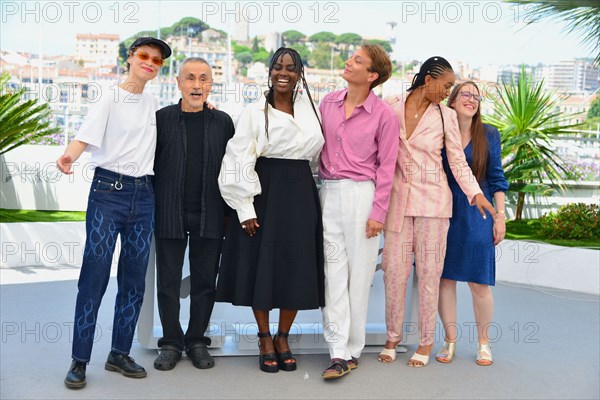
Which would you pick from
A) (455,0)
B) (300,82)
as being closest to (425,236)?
(300,82)

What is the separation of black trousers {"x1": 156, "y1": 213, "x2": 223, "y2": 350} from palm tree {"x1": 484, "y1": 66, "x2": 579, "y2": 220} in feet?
14.5

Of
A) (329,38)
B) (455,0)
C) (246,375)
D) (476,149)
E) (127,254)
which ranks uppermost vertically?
(329,38)

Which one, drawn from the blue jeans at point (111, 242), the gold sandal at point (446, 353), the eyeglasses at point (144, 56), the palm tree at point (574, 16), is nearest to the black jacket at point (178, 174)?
the blue jeans at point (111, 242)

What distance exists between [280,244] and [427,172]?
2.59 ft

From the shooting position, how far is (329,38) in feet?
233

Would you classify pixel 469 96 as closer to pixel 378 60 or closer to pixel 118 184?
pixel 378 60

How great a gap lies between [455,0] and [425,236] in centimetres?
345

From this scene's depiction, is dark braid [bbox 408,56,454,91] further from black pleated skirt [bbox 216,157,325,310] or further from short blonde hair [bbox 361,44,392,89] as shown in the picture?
black pleated skirt [bbox 216,157,325,310]

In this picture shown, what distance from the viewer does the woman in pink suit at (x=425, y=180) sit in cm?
389

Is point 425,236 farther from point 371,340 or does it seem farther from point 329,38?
point 329,38

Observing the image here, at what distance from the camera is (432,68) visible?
3.88m

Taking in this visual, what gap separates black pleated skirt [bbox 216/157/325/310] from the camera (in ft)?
12.2

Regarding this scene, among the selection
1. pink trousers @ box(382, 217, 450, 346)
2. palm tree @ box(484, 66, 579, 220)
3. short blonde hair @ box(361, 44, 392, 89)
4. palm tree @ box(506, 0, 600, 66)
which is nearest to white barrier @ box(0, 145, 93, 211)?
palm tree @ box(484, 66, 579, 220)

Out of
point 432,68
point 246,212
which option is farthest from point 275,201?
point 432,68
